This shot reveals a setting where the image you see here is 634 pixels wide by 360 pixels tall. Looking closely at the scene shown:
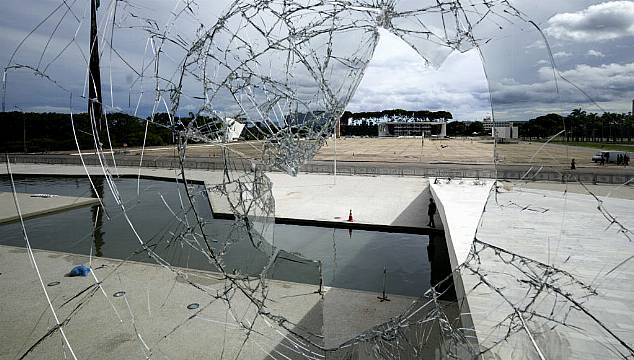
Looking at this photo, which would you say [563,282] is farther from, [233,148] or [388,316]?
[388,316]

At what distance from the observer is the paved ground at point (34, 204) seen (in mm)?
14336

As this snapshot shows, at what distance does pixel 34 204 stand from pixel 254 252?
45.9ft

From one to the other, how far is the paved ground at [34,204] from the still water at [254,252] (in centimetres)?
36

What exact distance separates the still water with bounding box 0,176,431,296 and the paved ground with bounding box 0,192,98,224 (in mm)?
363

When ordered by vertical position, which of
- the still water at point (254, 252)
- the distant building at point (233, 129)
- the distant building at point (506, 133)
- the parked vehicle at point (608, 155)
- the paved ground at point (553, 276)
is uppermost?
the distant building at point (233, 129)

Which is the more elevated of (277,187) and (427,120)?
(427,120)

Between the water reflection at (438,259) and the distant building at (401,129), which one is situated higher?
the distant building at (401,129)

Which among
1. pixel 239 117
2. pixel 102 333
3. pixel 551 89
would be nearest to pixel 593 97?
pixel 551 89

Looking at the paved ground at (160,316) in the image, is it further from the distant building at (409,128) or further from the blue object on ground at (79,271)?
the distant building at (409,128)

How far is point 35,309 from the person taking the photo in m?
6.36

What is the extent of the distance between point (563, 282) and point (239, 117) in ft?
9.26

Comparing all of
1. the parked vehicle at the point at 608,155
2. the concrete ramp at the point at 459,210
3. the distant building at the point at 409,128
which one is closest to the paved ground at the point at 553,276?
the parked vehicle at the point at 608,155

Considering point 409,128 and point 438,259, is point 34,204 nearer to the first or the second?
point 438,259

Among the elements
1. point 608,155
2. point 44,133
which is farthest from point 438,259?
point 44,133
